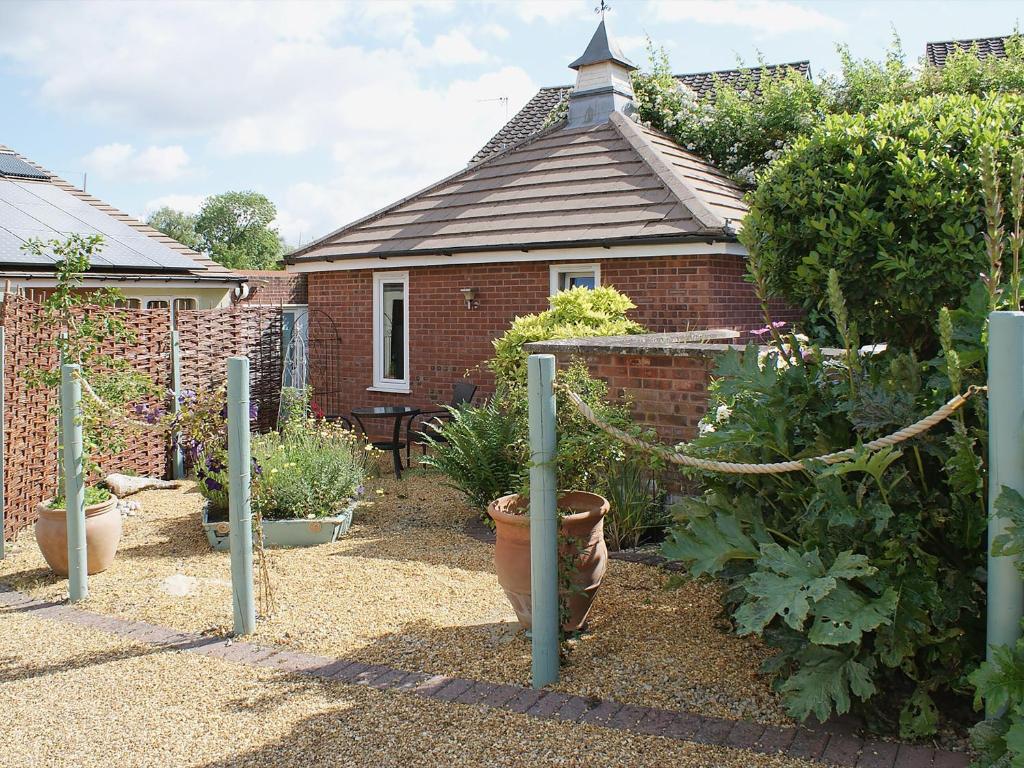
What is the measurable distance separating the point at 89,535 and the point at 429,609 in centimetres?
278

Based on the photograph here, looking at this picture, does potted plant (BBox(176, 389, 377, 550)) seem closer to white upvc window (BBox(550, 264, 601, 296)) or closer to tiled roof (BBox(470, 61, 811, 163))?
white upvc window (BBox(550, 264, 601, 296))

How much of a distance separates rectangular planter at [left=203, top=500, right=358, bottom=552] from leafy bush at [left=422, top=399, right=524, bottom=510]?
1.07 meters

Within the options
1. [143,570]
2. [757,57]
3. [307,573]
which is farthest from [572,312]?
[757,57]

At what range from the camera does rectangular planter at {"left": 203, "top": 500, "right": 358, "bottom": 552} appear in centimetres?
731

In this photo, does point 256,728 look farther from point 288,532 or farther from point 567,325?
point 567,325

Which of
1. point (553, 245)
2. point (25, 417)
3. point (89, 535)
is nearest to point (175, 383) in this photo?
point (25, 417)

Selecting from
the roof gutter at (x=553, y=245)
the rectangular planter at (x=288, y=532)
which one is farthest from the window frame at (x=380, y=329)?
the rectangular planter at (x=288, y=532)

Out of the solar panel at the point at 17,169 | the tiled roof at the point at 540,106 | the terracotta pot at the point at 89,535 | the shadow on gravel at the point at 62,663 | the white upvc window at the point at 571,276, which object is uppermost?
the tiled roof at the point at 540,106

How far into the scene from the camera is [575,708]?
3934 mm

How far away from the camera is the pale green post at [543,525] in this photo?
166 inches

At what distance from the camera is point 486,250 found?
11688 mm

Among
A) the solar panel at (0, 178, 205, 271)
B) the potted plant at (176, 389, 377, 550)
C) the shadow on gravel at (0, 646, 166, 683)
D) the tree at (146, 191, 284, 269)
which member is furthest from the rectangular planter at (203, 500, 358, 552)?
the tree at (146, 191, 284, 269)

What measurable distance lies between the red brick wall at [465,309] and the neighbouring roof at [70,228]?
2471 millimetres

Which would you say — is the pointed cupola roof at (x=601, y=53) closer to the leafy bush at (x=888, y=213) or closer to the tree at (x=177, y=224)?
the leafy bush at (x=888, y=213)
